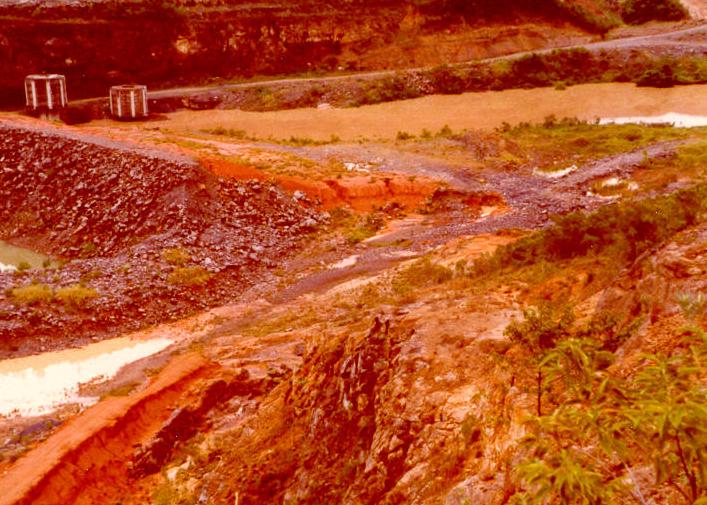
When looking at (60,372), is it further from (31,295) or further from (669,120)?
(669,120)

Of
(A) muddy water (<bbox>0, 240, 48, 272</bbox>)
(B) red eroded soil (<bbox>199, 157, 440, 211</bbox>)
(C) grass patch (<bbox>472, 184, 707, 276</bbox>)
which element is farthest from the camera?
(B) red eroded soil (<bbox>199, 157, 440, 211</bbox>)

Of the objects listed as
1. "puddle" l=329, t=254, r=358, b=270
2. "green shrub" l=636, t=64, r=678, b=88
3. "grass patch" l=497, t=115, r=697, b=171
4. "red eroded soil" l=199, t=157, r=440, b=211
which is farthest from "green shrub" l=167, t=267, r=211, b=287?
"green shrub" l=636, t=64, r=678, b=88

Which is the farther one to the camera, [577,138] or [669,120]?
[669,120]

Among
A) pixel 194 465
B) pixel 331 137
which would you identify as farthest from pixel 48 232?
pixel 194 465

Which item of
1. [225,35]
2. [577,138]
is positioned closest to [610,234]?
[577,138]

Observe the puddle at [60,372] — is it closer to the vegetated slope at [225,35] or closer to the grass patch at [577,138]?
the grass patch at [577,138]

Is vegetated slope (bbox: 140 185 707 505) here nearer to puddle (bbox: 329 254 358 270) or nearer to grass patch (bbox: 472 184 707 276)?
grass patch (bbox: 472 184 707 276)

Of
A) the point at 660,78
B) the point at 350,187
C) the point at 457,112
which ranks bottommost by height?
the point at 350,187
